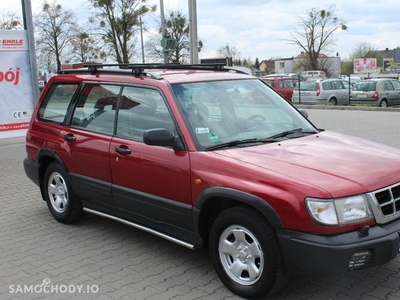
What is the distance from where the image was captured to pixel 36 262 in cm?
468

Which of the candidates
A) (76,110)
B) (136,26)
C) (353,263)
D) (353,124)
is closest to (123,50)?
(136,26)

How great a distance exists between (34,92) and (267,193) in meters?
9.88

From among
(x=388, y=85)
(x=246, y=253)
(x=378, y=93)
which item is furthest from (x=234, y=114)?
(x=388, y=85)

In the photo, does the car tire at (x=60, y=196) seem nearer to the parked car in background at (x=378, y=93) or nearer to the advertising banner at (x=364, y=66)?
the parked car in background at (x=378, y=93)

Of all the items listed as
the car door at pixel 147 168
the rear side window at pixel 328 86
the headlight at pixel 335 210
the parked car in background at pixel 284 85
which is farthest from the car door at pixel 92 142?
the parked car in background at pixel 284 85

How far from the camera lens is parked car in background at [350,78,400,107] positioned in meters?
22.2

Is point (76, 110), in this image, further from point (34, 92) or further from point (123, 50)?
point (123, 50)

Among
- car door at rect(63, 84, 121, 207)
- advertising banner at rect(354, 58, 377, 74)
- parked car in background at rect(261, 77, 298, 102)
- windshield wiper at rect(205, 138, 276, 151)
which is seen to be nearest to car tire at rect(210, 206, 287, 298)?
windshield wiper at rect(205, 138, 276, 151)

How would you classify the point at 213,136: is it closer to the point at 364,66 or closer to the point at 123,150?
the point at 123,150

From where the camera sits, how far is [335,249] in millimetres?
3189

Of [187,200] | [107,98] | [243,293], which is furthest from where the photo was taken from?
[107,98]

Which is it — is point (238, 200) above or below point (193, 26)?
below

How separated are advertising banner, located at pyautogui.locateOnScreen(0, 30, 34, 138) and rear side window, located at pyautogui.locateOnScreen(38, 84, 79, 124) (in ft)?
20.2

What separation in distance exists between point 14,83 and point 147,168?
855cm
